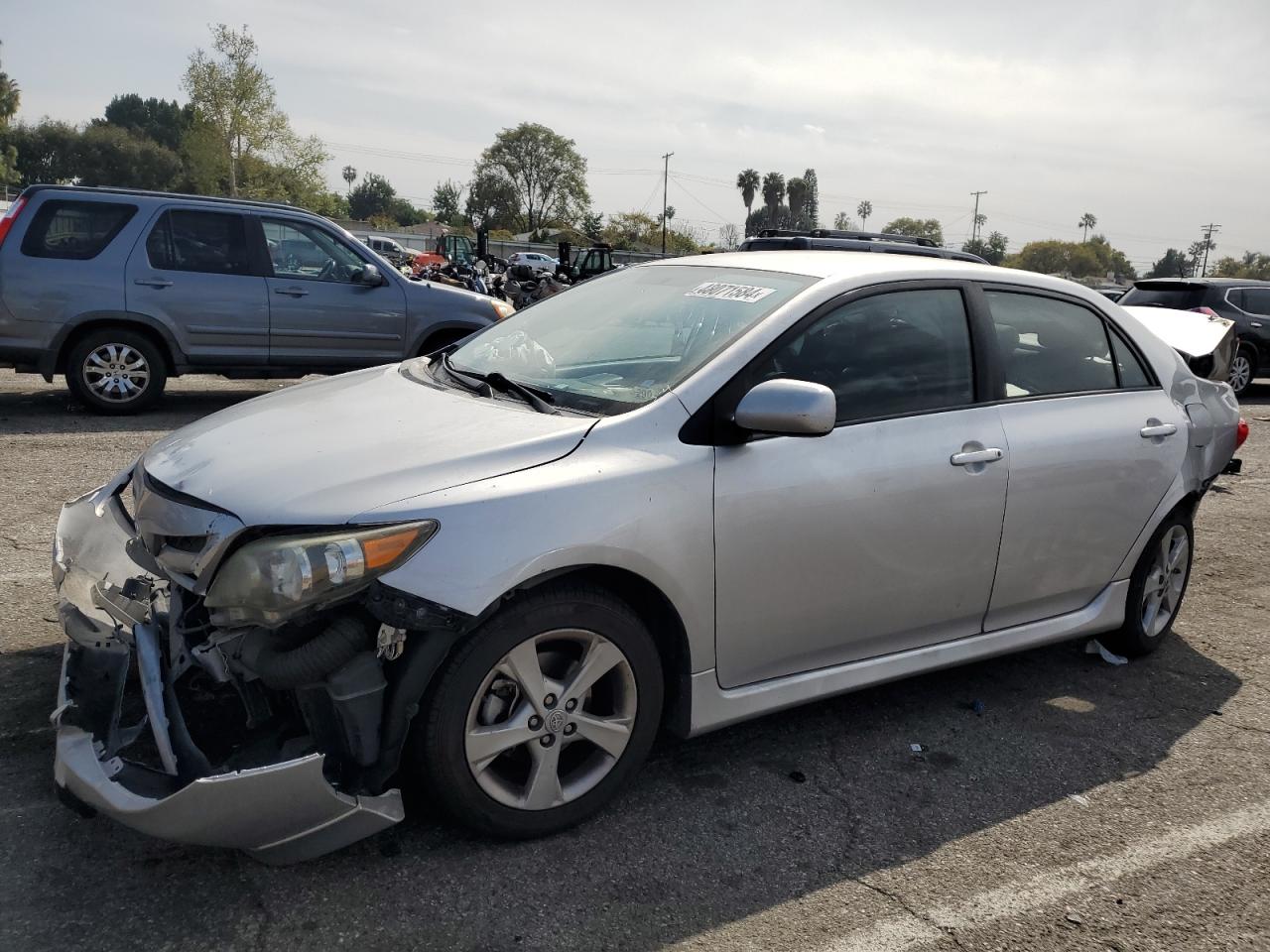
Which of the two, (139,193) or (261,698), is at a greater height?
(139,193)

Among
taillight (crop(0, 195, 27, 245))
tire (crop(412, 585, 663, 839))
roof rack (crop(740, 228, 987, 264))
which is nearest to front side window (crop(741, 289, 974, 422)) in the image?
tire (crop(412, 585, 663, 839))

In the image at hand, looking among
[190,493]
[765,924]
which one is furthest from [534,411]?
[765,924]

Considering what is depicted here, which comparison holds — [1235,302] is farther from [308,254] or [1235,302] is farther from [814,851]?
[814,851]

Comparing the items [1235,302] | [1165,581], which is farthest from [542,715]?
[1235,302]

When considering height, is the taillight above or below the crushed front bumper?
above

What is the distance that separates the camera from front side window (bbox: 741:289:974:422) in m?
3.39

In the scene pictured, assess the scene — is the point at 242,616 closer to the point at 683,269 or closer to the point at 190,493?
the point at 190,493

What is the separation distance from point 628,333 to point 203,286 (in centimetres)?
647

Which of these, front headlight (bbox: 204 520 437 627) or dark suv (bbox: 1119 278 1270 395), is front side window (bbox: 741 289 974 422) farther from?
dark suv (bbox: 1119 278 1270 395)

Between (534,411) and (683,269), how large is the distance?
1187 millimetres

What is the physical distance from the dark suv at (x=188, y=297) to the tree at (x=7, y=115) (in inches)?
3761

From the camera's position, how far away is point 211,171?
169 ft

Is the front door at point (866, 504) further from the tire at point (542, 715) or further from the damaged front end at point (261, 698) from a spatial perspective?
the damaged front end at point (261, 698)

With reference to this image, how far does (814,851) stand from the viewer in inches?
117
